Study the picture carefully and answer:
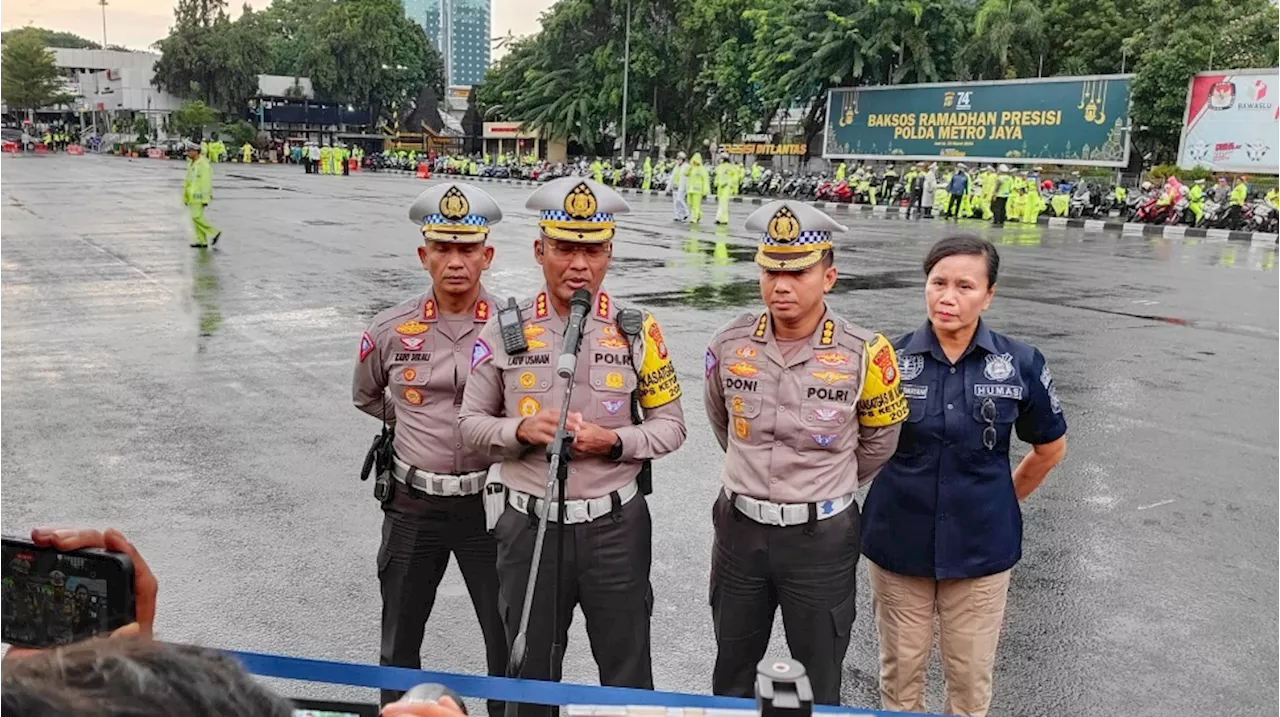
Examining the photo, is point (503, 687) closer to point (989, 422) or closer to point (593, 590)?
point (593, 590)

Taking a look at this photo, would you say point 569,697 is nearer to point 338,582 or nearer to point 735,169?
point 338,582

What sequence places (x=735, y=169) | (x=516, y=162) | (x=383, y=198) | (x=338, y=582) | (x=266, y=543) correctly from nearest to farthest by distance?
(x=338, y=582) < (x=266, y=543) < (x=735, y=169) < (x=383, y=198) < (x=516, y=162)

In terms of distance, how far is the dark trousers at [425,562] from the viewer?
338 cm

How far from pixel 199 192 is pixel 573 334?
14.5 m

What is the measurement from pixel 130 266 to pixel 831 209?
928 inches

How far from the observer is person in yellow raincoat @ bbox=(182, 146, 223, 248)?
15.0 m

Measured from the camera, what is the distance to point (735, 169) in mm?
28641

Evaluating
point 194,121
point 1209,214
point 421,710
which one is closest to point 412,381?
point 421,710

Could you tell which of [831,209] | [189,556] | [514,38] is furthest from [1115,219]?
[514,38]

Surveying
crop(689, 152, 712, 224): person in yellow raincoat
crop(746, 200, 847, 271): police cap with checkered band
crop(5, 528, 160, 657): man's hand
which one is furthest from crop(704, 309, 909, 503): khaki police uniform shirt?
crop(689, 152, 712, 224): person in yellow raincoat

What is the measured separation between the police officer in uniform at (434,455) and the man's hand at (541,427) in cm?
56

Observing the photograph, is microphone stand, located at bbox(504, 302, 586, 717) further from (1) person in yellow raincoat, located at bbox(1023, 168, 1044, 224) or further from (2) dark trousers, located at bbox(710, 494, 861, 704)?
(1) person in yellow raincoat, located at bbox(1023, 168, 1044, 224)

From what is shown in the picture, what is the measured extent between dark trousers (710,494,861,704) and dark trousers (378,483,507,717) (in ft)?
2.57

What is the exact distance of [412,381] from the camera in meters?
3.42
